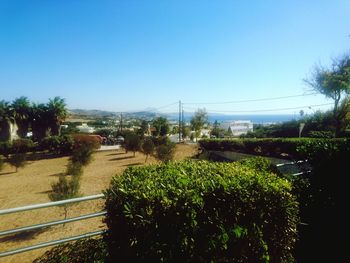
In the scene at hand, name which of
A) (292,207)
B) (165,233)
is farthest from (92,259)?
(292,207)

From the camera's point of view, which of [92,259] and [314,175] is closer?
[92,259]

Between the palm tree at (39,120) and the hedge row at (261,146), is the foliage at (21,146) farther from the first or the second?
the hedge row at (261,146)

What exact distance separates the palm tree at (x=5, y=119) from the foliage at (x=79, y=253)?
37.3m

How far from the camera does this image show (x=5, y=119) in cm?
3525

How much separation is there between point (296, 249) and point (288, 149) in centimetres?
1428

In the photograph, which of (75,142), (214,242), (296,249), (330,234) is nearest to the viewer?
(214,242)

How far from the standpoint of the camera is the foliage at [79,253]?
11.9 ft

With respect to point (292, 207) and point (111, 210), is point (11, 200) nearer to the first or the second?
point (111, 210)

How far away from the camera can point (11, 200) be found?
12.1 metres

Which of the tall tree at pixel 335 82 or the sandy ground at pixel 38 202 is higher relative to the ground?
the tall tree at pixel 335 82

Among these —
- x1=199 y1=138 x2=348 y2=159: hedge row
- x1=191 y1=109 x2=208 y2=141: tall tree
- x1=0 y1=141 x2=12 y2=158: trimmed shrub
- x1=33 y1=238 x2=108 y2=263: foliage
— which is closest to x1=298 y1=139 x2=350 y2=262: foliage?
x1=33 y1=238 x2=108 y2=263: foliage

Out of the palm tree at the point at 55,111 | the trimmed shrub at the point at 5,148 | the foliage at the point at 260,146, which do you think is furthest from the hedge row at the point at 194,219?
the palm tree at the point at 55,111

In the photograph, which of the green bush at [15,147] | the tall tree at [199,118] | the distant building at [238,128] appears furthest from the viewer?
the distant building at [238,128]

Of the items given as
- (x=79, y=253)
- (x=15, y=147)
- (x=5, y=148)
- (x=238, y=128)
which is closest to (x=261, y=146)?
(x=79, y=253)
